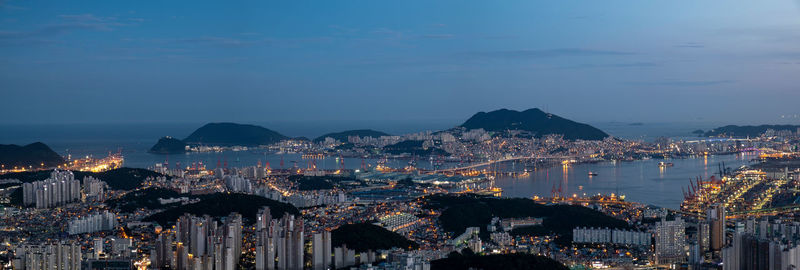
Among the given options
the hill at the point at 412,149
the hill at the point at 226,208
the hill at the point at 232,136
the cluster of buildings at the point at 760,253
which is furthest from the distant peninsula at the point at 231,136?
the cluster of buildings at the point at 760,253

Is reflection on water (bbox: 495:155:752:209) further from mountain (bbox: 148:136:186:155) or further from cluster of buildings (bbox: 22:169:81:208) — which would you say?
mountain (bbox: 148:136:186:155)

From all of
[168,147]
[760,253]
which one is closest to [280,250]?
[760,253]

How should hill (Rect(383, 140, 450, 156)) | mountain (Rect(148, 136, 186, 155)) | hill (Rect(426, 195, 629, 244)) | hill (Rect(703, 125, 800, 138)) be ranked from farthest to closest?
1. hill (Rect(703, 125, 800, 138))
2. mountain (Rect(148, 136, 186, 155))
3. hill (Rect(383, 140, 450, 156))
4. hill (Rect(426, 195, 629, 244))

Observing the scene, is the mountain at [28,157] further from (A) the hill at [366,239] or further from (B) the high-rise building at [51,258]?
(A) the hill at [366,239]

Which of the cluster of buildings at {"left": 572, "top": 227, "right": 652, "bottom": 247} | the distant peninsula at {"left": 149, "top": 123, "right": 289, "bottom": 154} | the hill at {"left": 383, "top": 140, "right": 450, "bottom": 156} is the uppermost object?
the distant peninsula at {"left": 149, "top": 123, "right": 289, "bottom": 154}

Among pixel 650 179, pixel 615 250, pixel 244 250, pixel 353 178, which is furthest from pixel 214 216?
pixel 650 179

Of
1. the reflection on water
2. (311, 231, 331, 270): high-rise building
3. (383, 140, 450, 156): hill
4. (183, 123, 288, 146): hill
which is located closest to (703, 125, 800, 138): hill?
the reflection on water
